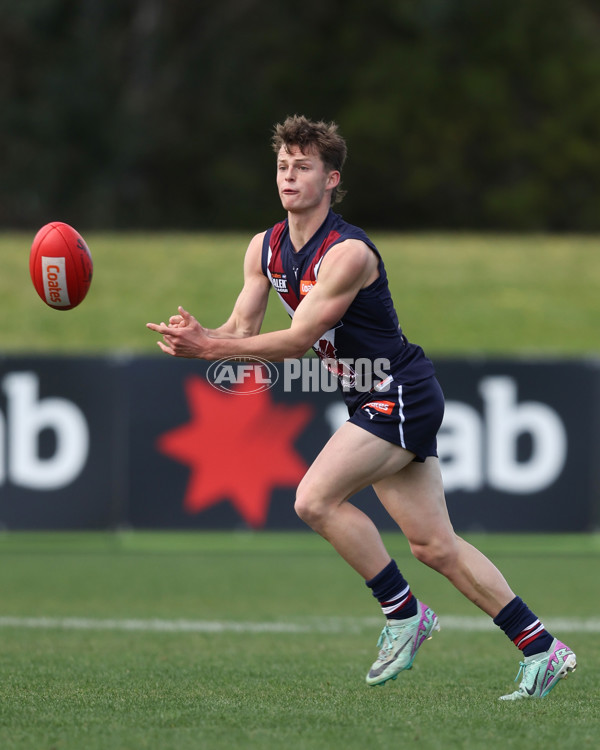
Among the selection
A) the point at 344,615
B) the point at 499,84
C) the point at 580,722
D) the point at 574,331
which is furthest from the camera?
the point at 499,84

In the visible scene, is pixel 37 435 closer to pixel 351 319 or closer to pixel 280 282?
pixel 280 282

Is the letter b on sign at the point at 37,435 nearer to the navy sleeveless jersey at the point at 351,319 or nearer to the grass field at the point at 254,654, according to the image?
the grass field at the point at 254,654

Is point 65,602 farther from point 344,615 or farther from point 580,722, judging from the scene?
point 580,722

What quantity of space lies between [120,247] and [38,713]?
52.7ft

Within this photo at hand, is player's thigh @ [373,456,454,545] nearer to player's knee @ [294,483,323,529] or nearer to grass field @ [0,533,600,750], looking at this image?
player's knee @ [294,483,323,529]

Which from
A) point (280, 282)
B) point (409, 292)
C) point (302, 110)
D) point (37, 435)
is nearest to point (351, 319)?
point (280, 282)

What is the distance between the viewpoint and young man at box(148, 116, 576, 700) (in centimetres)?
534

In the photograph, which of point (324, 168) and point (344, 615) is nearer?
point (324, 168)

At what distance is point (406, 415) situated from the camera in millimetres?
5426

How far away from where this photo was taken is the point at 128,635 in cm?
755


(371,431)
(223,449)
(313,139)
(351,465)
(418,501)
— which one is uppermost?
(313,139)

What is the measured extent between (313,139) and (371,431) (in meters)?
1.31

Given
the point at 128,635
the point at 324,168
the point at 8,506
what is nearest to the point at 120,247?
the point at 8,506

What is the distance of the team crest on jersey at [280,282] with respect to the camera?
5590mm
